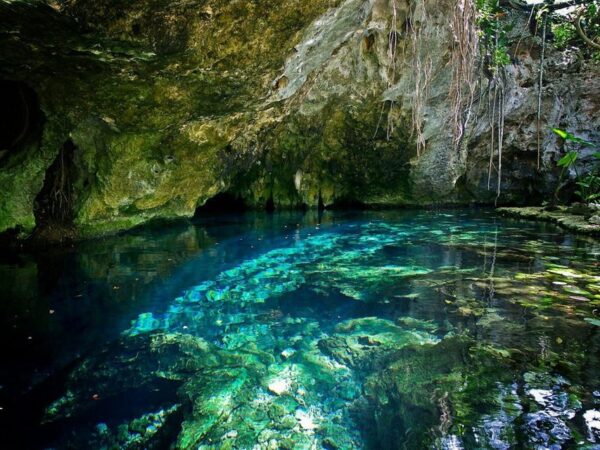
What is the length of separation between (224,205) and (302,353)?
1144cm

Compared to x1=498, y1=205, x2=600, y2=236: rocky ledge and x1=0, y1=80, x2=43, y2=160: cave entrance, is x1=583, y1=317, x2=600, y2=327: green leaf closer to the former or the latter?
x1=498, y1=205, x2=600, y2=236: rocky ledge

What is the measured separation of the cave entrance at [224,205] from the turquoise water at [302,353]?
7551mm

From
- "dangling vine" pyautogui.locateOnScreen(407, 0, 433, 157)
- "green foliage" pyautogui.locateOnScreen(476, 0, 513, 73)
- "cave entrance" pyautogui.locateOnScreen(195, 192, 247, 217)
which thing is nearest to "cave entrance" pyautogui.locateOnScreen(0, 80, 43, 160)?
"dangling vine" pyautogui.locateOnScreen(407, 0, 433, 157)

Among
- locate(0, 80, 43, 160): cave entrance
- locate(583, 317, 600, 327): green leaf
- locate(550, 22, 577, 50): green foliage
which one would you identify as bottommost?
locate(583, 317, 600, 327): green leaf

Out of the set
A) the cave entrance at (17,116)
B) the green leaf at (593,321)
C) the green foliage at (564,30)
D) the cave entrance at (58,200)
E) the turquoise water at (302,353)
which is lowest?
the turquoise water at (302,353)

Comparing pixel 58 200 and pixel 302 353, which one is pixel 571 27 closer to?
pixel 302 353

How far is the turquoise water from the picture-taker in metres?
1.83

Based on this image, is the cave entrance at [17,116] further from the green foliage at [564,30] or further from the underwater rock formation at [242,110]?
the green foliage at [564,30]

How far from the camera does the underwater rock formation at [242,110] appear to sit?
4246 millimetres

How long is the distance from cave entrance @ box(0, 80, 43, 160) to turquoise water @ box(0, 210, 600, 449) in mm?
1757

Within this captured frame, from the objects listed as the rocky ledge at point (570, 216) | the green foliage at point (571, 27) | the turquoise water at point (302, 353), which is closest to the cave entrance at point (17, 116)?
the turquoise water at point (302, 353)

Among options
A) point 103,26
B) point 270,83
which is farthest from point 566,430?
point 270,83

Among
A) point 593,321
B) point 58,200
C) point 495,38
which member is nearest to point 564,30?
point 495,38

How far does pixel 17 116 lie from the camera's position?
18.7 feet
